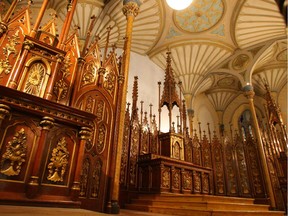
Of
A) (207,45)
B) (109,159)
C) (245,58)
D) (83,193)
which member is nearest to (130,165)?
(109,159)

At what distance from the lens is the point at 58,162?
9.53ft

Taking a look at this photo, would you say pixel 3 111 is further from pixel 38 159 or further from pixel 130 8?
pixel 130 8

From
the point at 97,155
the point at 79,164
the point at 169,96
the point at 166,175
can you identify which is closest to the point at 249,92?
the point at 169,96

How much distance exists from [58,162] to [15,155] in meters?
Answer: 0.54

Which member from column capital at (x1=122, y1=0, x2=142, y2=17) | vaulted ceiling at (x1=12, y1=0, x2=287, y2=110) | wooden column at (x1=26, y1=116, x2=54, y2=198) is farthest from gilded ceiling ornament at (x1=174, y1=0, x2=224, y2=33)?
wooden column at (x1=26, y1=116, x2=54, y2=198)

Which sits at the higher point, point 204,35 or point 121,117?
point 204,35

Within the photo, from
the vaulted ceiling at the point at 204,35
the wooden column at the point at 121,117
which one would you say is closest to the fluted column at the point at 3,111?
the wooden column at the point at 121,117

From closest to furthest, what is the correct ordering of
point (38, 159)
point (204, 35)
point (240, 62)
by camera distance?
point (38, 159), point (204, 35), point (240, 62)

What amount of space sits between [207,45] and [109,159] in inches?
384

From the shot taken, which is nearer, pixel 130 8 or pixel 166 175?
pixel 166 175

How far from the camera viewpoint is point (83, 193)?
12.0 ft

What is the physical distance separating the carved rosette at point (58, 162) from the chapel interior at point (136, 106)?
1 centimetres

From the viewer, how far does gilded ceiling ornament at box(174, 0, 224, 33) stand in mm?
10102

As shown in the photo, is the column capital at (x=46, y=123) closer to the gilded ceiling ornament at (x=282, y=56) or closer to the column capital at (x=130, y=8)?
the column capital at (x=130, y=8)
